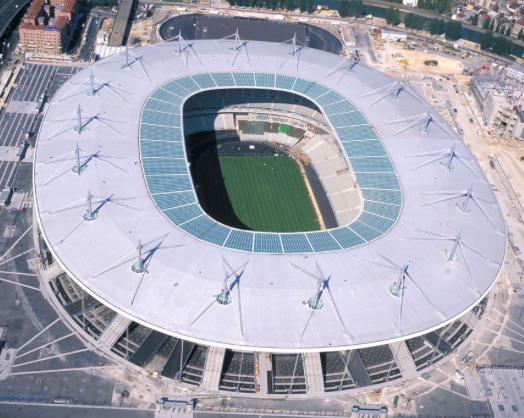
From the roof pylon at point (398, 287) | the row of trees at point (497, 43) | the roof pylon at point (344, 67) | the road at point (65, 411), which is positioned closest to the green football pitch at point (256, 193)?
the roof pylon at point (344, 67)

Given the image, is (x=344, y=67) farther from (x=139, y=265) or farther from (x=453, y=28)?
(x=139, y=265)

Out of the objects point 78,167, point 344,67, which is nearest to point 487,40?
point 344,67

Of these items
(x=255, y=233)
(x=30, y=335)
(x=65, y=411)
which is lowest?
(x=65, y=411)

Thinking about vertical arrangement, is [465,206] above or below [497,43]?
above

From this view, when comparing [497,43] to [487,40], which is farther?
[487,40]

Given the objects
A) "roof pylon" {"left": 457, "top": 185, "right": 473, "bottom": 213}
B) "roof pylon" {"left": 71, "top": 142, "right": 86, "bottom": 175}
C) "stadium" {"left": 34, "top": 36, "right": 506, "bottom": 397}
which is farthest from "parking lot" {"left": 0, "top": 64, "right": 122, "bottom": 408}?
"roof pylon" {"left": 457, "top": 185, "right": 473, "bottom": 213}

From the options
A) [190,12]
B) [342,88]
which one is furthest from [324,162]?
[190,12]

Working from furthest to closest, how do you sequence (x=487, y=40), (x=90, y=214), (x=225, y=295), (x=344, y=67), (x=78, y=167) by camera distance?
(x=487, y=40) < (x=344, y=67) < (x=78, y=167) < (x=90, y=214) < (x=225, y=295)
